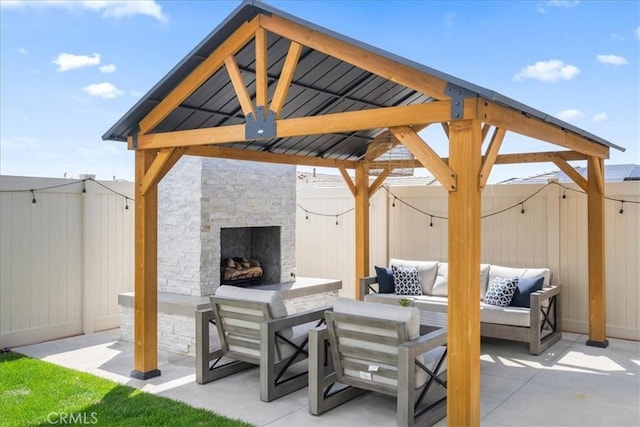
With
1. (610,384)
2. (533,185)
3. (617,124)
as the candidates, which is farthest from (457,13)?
(610,384)

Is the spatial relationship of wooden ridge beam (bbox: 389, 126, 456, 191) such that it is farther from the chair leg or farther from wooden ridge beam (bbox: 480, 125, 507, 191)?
the chair leg

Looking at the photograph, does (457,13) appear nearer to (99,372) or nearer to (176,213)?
(176,213)

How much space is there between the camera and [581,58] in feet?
44.5

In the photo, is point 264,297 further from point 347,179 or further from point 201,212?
point 347,179

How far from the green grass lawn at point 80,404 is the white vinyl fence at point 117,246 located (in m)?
1.55

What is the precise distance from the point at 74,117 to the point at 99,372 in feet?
33.5

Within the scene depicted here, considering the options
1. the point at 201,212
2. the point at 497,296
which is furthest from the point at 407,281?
the point at 201,212

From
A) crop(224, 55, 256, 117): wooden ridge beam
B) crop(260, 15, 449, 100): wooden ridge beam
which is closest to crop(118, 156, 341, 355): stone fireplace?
crop(224, 55, 256, 117): wooden ridge beam

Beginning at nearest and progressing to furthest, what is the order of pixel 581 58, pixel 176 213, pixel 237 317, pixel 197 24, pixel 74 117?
1. pixel 237 317
2. pixel 176 213
3. pixel 197 24
4. pixel 581 58
5. pixel 74 117

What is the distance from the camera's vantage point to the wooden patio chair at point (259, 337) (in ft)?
18.0

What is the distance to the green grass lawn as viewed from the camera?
15.6 feet

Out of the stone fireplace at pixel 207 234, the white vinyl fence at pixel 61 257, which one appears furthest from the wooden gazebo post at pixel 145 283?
the white vinyl fence at pixel 61 257

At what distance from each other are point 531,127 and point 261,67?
8.47ft

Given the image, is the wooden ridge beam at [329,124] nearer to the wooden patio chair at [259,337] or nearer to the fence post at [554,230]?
the wooden patio chair at [259,337]
